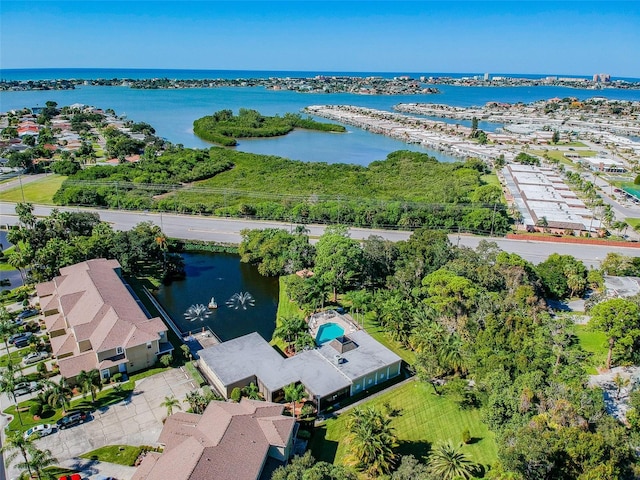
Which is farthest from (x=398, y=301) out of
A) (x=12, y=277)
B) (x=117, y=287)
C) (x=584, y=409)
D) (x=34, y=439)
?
(x=12, y=277)

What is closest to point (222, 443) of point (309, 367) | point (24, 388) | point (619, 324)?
point (309, 367)

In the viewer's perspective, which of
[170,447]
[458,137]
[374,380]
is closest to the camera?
[170,447]

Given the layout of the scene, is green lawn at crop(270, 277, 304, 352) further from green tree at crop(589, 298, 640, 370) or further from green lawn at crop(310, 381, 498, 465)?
green tree at crop(589, 298, 640, 370)

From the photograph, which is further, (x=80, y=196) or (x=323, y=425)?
(x=80, y=196)

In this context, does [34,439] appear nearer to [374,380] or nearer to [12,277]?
[374,380]

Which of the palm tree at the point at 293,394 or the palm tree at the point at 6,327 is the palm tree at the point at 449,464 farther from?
the palm tree at the point at 6,327

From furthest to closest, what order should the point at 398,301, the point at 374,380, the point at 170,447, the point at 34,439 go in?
1. the point at 398,301
2. the point at 374,380
3. the point at 34,439
4. the point at 170,447

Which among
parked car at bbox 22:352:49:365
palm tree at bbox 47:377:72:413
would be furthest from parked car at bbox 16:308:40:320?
palm tree at bbox 47:377:72:413

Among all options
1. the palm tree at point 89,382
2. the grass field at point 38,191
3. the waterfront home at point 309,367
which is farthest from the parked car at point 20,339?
the grass field at point 38,191
